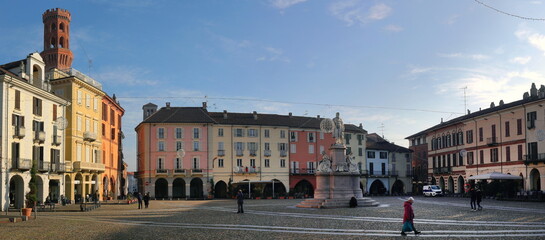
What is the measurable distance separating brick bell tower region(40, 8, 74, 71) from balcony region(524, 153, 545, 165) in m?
62.7

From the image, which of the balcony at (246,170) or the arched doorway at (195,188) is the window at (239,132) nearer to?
the balcony at (246,170)

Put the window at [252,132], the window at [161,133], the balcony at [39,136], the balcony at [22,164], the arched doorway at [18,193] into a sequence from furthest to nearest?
the window at [252,132] < the window at [161,133] < the balcony at [39,136] < the arched doorway at [18,193] < the balcony at [22,164]

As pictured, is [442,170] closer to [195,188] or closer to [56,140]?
[195,188]

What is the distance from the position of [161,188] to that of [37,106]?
33707 millimetres

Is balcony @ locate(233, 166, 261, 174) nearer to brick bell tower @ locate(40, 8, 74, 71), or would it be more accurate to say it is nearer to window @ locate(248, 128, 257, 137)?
window @ locate(248, 128, 257, 137)

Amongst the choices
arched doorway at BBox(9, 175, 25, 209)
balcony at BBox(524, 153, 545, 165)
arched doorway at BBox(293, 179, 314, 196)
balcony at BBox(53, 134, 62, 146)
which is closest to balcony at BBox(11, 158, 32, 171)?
arched doorway at BBox(9, 175, 25, 209)

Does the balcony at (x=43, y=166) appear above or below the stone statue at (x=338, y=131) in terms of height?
below

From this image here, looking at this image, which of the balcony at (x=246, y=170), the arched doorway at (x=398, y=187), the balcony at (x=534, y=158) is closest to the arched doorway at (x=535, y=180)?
the balcony at (x=534, y=158)

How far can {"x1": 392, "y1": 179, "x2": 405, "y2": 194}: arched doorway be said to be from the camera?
9523cm

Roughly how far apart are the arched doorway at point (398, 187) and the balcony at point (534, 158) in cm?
3704

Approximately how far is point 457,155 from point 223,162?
33100 mm

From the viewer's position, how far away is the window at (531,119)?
58125 millimetres

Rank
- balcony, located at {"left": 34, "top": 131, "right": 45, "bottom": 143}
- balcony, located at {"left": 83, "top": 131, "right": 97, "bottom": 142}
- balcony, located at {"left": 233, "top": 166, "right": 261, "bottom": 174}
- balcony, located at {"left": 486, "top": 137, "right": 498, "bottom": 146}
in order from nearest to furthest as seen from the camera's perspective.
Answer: balcony, located at {"left": 34, "top": 131, "right": 45, "bottom": 143} → balcony, located at {"left": 83, "top": 131, "right": 97, "bottom": 142} → balcony, located at {"left": 486, "top": 137, "right": 498, "bottom": 146} → balcony, located at {"left": 233, "top": 166, "right": 261, "bottom": 174}

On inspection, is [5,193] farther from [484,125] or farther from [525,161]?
[484,125]
